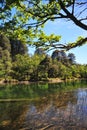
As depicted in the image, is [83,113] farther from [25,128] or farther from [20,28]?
[20,28]

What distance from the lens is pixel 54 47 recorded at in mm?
14719

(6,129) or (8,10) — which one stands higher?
(8,10)

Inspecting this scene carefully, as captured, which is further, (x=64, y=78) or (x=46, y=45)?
(x=64, y=78)

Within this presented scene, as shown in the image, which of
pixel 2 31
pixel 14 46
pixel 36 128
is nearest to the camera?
pixel 36 128

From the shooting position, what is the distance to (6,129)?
14008 mm

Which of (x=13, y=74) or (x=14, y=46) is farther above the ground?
(x=14, y=46)

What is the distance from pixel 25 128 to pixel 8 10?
6.09 m

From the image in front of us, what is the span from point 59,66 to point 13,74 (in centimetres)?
2695

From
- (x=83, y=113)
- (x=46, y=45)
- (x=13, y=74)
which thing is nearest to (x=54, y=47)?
(x=46, y=45)

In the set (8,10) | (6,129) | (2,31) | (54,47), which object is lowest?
(6,129)

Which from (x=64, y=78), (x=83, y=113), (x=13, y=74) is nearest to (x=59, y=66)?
(x=64, y=78)

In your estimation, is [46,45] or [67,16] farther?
[46,45]

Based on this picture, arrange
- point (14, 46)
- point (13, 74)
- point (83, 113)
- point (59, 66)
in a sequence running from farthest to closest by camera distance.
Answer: point (14, 46) < point (59, 66) < point (13, 74) < point (83, 113)

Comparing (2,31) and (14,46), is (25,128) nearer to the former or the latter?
(2,31)
